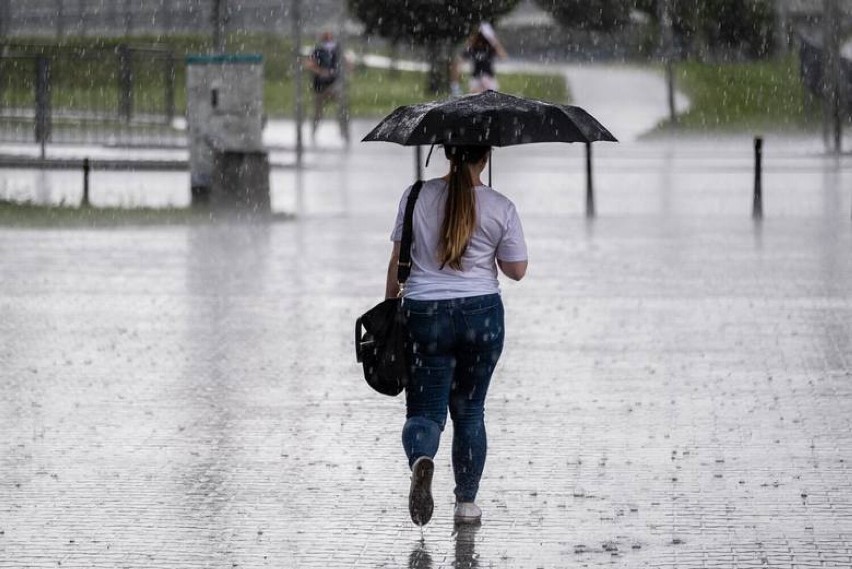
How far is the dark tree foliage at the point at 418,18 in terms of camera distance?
4650 centimetres

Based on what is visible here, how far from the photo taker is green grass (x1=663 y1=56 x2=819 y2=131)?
40094 mm

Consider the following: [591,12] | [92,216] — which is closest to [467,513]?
[92,216]

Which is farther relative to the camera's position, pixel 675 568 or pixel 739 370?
pixel 739 370

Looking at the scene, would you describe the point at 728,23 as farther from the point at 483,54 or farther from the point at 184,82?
the point at 184,82

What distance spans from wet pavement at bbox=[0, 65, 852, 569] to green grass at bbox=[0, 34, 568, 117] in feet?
42.9

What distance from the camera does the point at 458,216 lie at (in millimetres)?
7254

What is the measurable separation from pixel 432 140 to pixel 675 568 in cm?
177

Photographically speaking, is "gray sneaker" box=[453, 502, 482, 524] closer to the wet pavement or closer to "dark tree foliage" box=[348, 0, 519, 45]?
the wet pavement

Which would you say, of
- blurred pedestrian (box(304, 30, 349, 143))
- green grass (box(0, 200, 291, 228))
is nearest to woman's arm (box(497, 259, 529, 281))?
green grass (box(0, 200, 291, 228))

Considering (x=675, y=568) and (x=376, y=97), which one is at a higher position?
(x=675, y=568)

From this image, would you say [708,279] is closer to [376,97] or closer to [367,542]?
[367,542]

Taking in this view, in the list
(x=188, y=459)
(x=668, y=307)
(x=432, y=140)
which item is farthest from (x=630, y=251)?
(x=432, y=140)

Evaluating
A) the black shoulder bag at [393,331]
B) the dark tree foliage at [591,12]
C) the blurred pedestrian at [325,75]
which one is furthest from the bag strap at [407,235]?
the dark tree foliage at [591,12]

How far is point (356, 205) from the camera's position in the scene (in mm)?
23422
